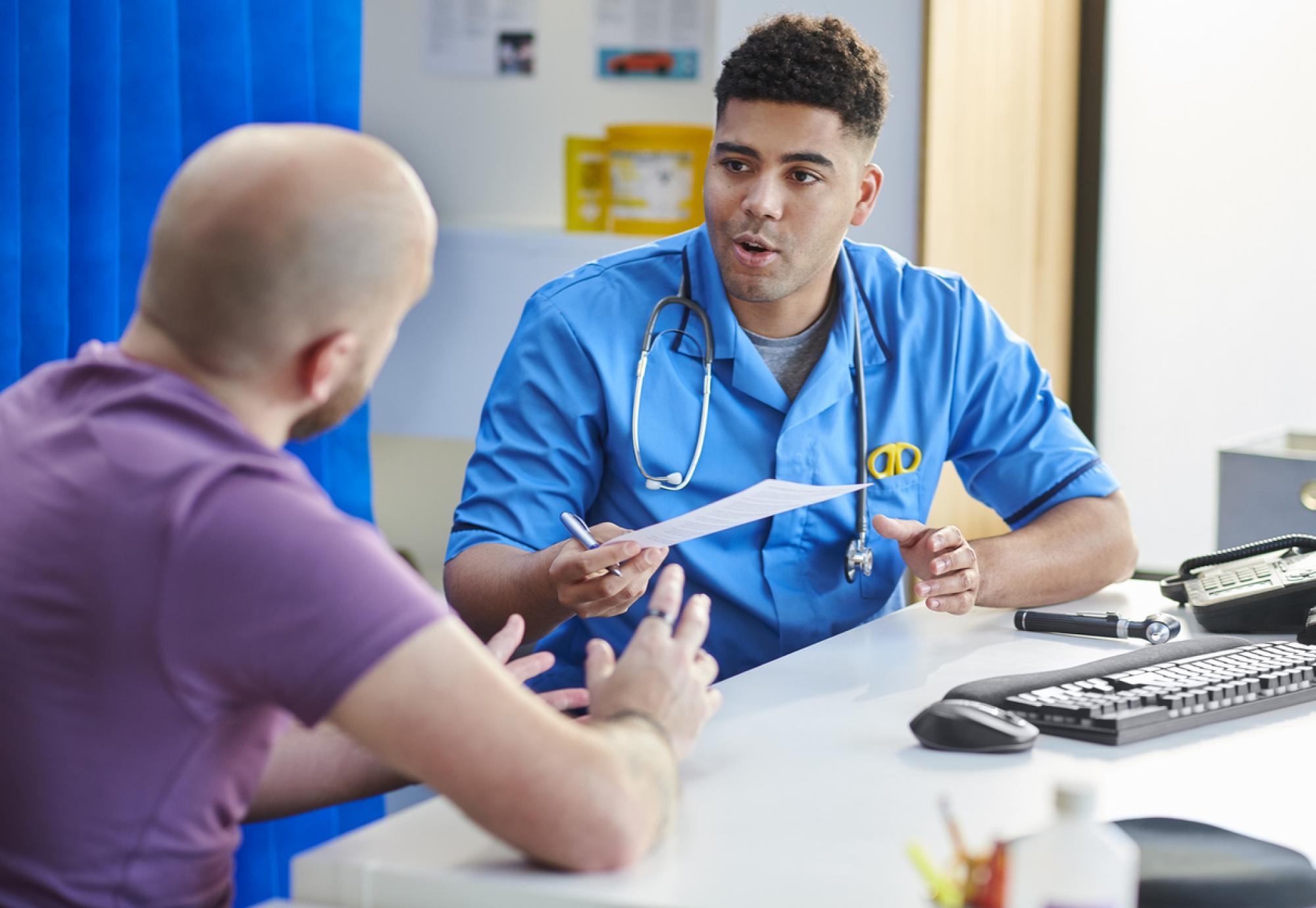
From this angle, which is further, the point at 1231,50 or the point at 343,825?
the point at 1231,50

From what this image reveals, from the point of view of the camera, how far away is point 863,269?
1934 millimetres

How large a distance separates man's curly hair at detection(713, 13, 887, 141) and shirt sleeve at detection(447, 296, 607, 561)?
37 cm

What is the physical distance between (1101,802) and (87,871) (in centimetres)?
71

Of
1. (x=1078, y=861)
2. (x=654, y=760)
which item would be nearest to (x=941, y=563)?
(x=654, y=760)

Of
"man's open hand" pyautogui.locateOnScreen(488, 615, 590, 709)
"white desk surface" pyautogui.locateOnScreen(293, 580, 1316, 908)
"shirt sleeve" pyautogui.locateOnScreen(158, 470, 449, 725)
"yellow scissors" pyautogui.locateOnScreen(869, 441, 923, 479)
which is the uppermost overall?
"shirt sleeve" pyautogui.locateOnScreen(158, 470, 449, 725)

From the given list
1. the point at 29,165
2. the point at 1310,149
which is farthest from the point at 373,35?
the point at 1310,149

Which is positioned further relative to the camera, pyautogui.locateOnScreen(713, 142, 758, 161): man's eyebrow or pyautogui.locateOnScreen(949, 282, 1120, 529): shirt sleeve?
pyautogui.locateOnScreen(949, 282, 1120, 529): shirt sleeve

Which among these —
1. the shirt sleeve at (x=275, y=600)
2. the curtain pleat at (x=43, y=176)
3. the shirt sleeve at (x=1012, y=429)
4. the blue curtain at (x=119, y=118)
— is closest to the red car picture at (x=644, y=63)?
the blue curtain at (x=119, y=118)

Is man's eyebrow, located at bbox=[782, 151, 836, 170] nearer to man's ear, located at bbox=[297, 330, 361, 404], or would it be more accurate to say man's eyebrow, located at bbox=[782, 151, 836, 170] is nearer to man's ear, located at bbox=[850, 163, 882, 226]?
man's ear, located at bbox=[850, 163, 882, 226]

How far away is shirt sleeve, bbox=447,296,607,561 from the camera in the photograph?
1679mm

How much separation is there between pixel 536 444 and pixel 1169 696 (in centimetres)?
78

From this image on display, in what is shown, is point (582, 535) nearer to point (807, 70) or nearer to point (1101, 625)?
point (1101, 625)

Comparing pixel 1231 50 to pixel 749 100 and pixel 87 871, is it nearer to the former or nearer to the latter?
pixel 749 100

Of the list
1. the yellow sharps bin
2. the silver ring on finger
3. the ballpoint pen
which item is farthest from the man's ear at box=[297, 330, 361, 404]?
the yellow sharps bin
